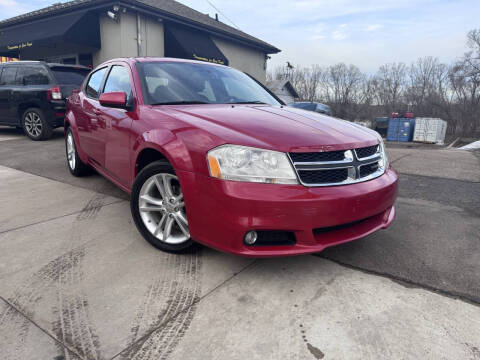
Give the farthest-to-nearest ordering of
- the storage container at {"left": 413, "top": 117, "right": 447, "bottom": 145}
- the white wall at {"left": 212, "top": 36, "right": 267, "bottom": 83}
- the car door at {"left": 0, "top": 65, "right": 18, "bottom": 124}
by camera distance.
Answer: the storage container at {"left": 413, "top": 117, "right": 447, "bottom": 145}
the white wall at {"left": 212, "top": 36, "right": 267, "bottom": 83}
the car door at {"left": 0, "top": 65, "right": 18, "bottom": 124}

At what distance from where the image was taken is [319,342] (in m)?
1.62

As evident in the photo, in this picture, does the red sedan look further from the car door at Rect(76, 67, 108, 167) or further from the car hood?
the car door at Rect(76, 67, 108, 167)

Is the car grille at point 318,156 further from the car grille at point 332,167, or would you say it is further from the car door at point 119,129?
the car door at point 119,129

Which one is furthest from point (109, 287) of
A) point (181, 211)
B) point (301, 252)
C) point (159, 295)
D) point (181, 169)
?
point (301, 252)

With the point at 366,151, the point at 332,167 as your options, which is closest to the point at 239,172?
the point at 332,167

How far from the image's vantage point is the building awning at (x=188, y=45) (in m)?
13.6

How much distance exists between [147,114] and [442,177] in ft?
15.4

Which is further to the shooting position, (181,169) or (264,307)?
(181,169)

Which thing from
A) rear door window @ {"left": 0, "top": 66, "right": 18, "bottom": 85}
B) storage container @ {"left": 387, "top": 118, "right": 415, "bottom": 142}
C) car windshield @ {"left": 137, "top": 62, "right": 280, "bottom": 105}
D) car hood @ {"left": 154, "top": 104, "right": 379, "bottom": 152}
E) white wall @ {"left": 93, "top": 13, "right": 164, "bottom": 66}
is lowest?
storage container @ {"left": 387, "top": 118, "right": 415, "bottom": 142}

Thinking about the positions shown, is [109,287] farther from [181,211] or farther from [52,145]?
[52,145]

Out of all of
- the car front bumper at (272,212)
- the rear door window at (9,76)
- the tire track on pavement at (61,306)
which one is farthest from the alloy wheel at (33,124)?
the car front bumper at (272,212)

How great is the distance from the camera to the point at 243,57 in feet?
63.5

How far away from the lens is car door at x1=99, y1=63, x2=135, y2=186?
2865 mm

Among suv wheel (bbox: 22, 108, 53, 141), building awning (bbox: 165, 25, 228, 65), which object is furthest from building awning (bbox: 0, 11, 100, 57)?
suv wheel (bbox: 22, 108, 53, 141)
